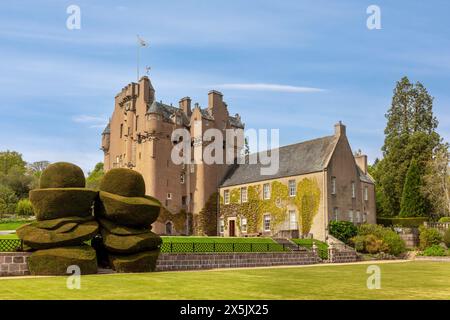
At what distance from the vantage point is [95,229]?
2178 centimetres

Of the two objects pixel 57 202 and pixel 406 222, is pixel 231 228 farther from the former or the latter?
pixel 57 202

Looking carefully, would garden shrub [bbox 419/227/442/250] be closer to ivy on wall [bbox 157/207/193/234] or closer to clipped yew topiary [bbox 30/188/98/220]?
ivy on wall [bbox 157/207/193/234]

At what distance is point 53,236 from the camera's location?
20.7 metres

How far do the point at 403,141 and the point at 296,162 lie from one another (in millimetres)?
23034

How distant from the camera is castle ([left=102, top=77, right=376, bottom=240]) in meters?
44.1

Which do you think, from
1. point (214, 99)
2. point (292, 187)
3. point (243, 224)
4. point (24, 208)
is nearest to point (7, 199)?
point (24, 208)

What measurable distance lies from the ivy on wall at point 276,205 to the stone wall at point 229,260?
31.6 feet

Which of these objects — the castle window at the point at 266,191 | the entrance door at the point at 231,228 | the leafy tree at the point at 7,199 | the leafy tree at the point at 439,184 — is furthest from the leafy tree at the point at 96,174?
the leafy tree at the point at 439,184

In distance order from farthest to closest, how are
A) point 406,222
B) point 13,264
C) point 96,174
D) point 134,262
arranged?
point 96,174, point 406,222, point 134,262, point 13,264

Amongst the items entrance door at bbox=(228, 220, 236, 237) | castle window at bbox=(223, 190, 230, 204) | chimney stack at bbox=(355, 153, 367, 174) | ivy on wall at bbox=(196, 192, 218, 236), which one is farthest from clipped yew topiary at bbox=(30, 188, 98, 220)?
chimney stack at bbox=(355, 153, 367, 174)

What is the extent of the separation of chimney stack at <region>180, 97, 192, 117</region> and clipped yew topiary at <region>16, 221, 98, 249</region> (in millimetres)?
34043
